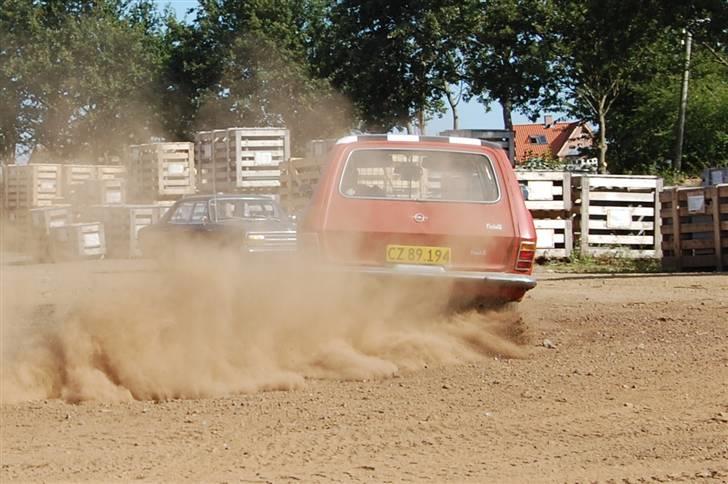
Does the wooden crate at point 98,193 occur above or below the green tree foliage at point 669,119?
below

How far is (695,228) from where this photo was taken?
55.7ft

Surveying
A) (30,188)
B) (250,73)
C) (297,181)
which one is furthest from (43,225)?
(250,73)

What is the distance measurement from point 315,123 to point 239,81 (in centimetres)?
393

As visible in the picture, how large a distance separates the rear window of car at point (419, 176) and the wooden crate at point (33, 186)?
2134 centimetres

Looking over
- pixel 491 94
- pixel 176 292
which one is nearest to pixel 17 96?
pixel 491 94

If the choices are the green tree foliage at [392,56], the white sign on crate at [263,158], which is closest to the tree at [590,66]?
the green tree foliage at [392,56]

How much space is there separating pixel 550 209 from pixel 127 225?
9.18 m

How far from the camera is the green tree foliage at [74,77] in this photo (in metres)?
40.5

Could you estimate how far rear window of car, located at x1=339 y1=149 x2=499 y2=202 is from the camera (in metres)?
8.70

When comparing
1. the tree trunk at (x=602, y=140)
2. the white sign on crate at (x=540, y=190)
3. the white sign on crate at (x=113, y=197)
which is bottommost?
→ the white sign on crate at (x=540, y=190)

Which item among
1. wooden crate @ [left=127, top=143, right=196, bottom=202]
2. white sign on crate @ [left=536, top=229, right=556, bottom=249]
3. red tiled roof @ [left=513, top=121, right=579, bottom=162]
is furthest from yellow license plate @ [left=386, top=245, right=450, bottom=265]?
red tiled roof @ [left=513, top=121, right=579, bottom=162]

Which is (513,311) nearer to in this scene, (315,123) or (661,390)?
(661,390)

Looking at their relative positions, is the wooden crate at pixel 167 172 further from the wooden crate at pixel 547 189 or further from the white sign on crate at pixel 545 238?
the white sign on crate at pixel 545 238

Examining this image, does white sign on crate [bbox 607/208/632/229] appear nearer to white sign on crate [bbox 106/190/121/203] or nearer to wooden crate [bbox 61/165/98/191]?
white sign on crate [bbox 106/190/121/203]
